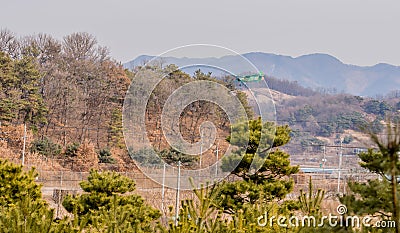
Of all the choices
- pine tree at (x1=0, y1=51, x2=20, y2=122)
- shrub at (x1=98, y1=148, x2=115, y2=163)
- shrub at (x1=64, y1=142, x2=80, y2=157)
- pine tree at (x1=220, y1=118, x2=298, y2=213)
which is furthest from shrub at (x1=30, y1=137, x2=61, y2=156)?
pine tree at (x1=220, y1=118, x2=298, y2=213)

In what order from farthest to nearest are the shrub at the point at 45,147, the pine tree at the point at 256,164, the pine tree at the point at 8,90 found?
the shrub at the point at 45,147
the pine tree at the point at 8,90
the pine tree at the point at 256,164

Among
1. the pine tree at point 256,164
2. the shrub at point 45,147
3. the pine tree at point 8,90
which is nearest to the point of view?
the pine tree at point 256,164

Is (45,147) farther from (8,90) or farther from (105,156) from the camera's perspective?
(8,90)

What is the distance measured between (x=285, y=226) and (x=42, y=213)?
1.87 metres

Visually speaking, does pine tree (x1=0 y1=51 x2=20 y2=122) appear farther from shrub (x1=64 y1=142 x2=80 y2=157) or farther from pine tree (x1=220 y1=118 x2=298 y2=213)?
pine tree (x1=220 y1=118 x2=298 y2=213)

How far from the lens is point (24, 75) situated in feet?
→ 85.4

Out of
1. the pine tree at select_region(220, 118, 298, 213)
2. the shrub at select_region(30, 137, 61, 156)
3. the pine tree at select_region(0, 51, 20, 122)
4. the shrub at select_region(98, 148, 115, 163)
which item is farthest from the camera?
the shrub at select_region(98, 148, 115, 163)

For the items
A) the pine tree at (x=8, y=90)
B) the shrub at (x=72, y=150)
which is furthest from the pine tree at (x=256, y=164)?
the pine tree at (x=8, y=90)

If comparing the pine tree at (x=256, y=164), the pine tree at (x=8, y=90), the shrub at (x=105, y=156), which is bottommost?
the shrub at (x=105, y=156)

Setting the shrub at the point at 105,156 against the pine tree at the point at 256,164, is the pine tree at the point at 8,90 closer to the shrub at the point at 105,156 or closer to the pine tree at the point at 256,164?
the shrub at the point at 105,156

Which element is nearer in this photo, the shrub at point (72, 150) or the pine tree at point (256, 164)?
the pine tree at point (256, 164)

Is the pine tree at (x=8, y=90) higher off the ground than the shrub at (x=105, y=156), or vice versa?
the pine tree at (x=8, y=90)

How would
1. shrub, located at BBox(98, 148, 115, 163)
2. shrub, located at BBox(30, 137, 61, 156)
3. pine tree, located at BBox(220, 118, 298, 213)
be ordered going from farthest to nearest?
shrub, located at BBox(98, 148, 115, 163) < shrub, located at BBox(30, 137, 61, 156) < pine tree, located at BBox(220, 118, 298, 213)

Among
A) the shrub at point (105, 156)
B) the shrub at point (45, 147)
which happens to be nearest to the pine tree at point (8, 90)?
the shrub at point (45, 147)
